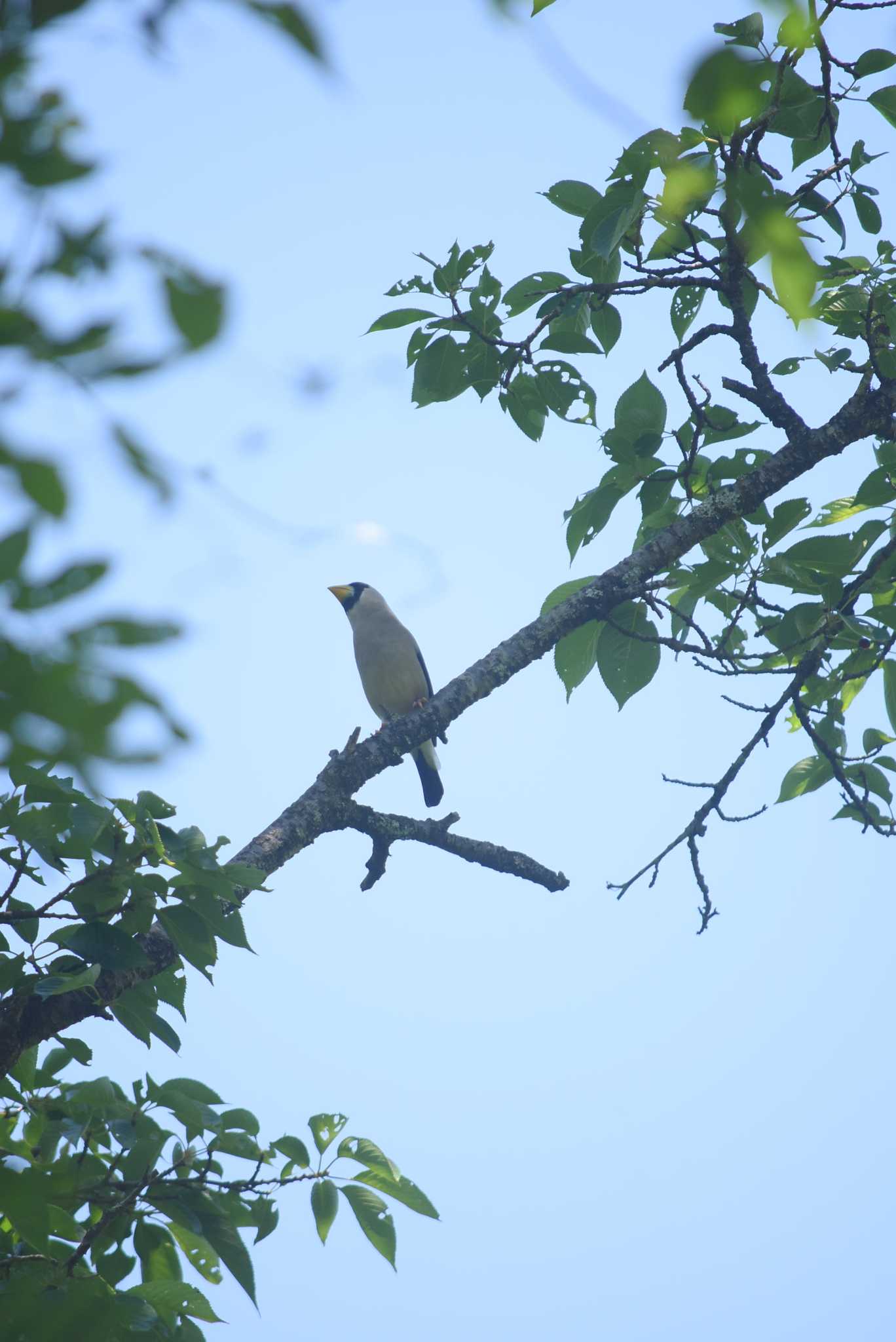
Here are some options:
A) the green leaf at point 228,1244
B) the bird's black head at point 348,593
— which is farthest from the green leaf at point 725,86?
the bird's black head at point 348,593

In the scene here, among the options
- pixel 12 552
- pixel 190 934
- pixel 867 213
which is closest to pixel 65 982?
pixel 190 934

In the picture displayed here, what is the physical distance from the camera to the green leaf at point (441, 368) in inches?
129

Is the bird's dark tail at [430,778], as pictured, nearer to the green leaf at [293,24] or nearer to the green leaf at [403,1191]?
the green leaf at [403,1191]

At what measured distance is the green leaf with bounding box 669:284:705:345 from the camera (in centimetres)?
328

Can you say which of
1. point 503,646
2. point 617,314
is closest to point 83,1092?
point 503,646

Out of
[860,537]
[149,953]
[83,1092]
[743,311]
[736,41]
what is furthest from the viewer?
[860,537]

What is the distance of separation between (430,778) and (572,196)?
5726mm

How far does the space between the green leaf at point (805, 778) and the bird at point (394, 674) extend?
437 cm

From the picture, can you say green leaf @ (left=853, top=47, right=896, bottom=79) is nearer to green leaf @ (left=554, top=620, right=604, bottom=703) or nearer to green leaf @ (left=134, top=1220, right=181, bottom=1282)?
green leaf @ (left=554, top=620, right=604, bottom=703)

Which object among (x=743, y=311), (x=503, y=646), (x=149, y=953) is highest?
(x=743, y=311)

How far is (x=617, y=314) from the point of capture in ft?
10.9

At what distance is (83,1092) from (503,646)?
1.83 meters

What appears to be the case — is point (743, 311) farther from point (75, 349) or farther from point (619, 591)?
point (75, 349)

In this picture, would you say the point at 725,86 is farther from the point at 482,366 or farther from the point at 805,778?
the point at 805,778
